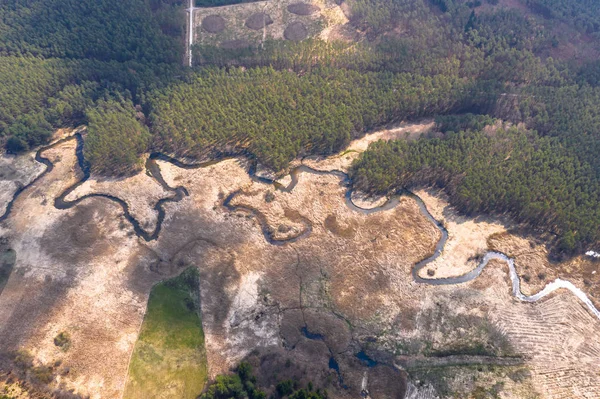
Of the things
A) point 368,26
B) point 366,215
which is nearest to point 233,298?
point 366,215

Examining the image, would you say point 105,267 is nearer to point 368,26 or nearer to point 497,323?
point 497,323

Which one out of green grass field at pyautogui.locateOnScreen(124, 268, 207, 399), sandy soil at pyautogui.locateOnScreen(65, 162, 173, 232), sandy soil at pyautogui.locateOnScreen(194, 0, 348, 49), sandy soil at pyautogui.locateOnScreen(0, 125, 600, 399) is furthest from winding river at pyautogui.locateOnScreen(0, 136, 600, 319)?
sandy soil at pyautogui.locateOnScreen(194, 0, 348, 49)

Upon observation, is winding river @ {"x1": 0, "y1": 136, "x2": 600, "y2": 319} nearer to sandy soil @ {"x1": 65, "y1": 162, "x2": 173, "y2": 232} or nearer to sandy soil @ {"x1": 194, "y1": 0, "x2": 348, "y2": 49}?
sandy soil @ {"x1": 65, "y1": 162, "x2": 173, "y2": 232}

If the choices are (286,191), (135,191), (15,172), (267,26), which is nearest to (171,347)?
(135,191)

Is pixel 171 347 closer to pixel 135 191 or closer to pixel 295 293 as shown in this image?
pixel 295 293

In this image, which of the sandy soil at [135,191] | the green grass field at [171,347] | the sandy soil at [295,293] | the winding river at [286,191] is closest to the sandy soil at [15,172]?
the winding river at [286,191]
